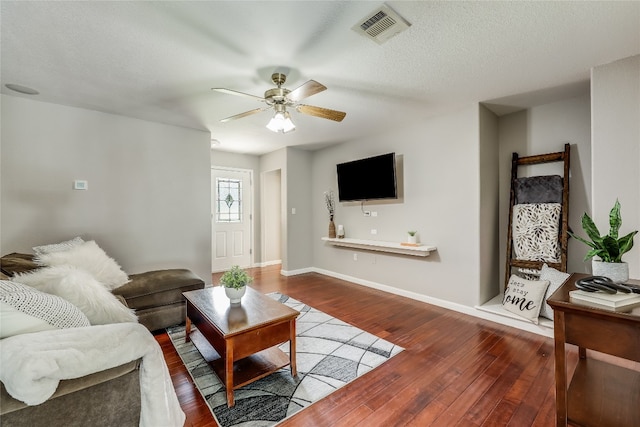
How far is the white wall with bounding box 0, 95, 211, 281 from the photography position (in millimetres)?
2939

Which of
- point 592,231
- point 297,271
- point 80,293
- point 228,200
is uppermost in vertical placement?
point 228,200

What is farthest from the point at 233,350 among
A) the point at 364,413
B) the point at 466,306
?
the point at 466,306

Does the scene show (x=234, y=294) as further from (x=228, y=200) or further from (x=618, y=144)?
(x=228, y=200)

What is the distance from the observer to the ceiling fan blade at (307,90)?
208 cm

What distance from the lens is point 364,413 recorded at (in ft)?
5.60

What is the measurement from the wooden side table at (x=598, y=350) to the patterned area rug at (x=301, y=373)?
1.19 m

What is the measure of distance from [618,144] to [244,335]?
3.38 meters

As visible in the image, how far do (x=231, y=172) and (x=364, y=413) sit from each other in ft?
16.8

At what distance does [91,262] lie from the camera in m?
2.63

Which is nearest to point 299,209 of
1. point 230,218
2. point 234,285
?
point 230,218

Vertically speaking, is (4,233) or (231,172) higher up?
(231,172)

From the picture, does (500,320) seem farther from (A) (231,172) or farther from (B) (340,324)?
(A) (231,172)

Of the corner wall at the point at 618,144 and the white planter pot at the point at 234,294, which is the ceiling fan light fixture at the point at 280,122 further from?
the corner wall at the point at 618,144

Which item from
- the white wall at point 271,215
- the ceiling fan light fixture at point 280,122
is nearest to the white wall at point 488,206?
the ceiling fan light fixture at point 280,122
